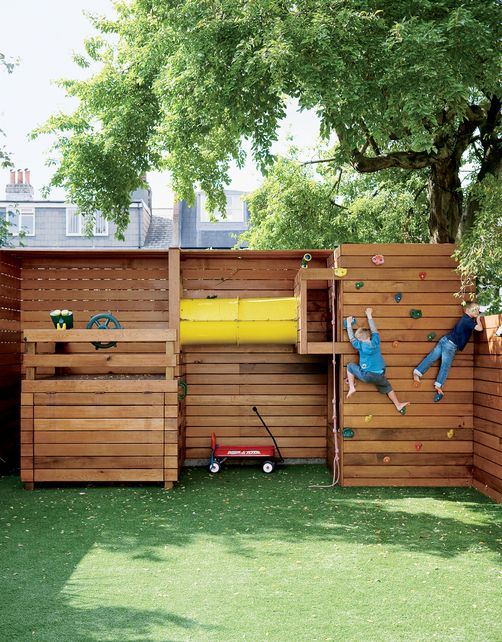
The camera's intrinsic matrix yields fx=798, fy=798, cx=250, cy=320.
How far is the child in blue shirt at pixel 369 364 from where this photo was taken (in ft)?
27.3

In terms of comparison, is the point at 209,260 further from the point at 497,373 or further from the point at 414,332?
the point at 497,373

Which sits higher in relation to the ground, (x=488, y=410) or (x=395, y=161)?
(x=395, y=161)

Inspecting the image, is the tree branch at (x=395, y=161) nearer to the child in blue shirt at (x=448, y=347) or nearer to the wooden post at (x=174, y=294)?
the child in blue shirt at (x=448, y=347)

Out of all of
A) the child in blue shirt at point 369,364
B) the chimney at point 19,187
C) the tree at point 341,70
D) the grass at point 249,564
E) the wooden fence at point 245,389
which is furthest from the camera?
the chimney at point 19,187

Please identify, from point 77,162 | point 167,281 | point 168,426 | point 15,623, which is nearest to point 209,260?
point 167,281

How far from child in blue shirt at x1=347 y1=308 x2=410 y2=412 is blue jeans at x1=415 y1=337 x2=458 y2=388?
0.39 m

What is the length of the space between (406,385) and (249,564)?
11.4 ft

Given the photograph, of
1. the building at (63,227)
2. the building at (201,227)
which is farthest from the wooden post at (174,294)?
the building at (201,227)

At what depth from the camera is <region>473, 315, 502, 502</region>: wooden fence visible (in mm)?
7777

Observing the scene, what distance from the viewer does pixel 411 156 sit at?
11398 mm

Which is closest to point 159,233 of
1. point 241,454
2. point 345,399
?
point 241,454

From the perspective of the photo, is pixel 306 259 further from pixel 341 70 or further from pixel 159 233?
pixel 159 233

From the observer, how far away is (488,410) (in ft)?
26.5

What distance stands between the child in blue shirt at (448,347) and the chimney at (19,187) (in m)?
18.6
